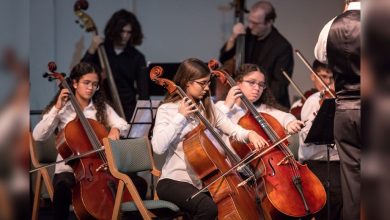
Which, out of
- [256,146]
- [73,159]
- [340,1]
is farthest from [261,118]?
[340,1]

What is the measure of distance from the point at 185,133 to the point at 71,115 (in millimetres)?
979

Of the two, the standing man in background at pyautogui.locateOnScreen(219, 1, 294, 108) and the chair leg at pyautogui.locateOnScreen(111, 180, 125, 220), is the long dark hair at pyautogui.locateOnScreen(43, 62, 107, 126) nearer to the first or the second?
the chair leg at pyautogui.locateOnScreen(111, 180, 125, 220)

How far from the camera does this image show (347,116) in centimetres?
259

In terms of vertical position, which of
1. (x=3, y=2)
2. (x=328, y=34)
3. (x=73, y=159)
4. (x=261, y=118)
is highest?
(x=3, y=2)

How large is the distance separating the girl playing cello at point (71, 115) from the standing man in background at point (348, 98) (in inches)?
60.9

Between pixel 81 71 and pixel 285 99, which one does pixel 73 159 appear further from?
pixel 285 99

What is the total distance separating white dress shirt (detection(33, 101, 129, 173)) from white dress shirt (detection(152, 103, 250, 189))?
75cm

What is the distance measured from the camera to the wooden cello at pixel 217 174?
115 inches

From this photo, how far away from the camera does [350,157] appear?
254cm

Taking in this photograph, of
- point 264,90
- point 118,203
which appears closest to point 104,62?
point 264,90

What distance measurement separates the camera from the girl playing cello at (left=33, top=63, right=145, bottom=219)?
356 cm

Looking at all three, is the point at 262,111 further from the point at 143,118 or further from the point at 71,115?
the point at 71,115

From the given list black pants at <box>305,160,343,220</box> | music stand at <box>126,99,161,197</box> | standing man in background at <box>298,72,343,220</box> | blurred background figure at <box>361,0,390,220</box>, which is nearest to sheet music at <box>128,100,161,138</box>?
music stand at <box>126,99,161,197</box>

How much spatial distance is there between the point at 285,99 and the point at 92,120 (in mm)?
1840
